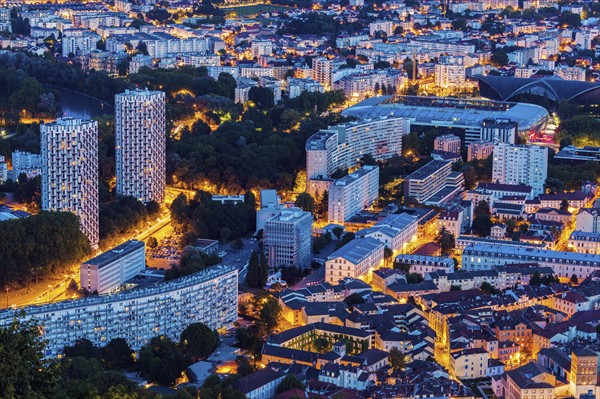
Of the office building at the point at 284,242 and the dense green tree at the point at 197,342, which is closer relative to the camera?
the dense green tree at the point at 197,342

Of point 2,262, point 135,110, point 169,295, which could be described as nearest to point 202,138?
point 135,110

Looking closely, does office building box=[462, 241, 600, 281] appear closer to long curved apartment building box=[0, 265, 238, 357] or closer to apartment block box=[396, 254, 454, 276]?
apartment block box=[396, 254, 454, 276]

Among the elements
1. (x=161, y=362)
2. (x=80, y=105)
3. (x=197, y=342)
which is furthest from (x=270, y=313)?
(x=80, y=105)

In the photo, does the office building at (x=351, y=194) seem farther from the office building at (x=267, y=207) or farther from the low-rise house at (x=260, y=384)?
the low-rise house at (x=260, y=384)

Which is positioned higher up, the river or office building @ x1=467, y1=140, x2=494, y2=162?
office building @ x1=467, y1=140, x2=494, y2=162

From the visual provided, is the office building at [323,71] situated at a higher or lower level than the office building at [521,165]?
higher

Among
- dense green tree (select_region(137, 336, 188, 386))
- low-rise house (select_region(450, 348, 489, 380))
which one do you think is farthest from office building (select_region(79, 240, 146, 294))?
low-rise house (select_region(450, 348, 489, 380))

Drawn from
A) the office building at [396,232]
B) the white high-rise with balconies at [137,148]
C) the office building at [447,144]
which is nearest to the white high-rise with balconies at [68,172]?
the white high-rise with balconies at [137,148]
